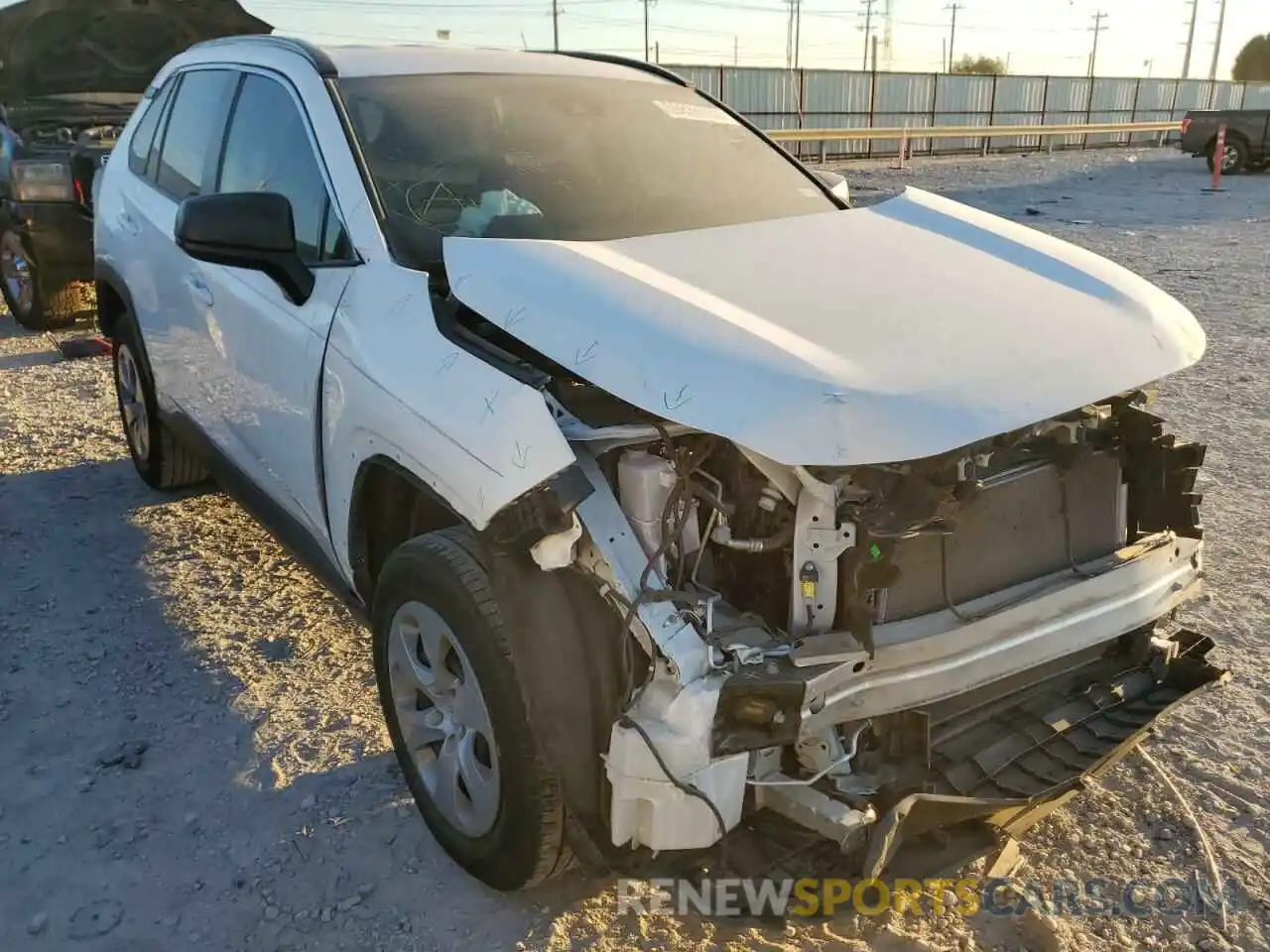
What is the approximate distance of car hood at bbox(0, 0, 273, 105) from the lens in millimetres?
8664

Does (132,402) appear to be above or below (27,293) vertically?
above

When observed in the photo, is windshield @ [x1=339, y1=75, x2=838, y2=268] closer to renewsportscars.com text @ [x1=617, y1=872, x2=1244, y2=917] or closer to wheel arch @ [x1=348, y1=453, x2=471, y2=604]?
wheel arch @ [x1=348, y1=453, x2=471, y2=604]

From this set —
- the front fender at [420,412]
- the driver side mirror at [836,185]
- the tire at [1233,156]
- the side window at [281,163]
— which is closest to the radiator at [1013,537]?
the front fender at [420,412]

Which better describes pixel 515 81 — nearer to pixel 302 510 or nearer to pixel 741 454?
pixel 302 510

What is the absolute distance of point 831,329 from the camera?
235cm

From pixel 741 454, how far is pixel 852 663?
0.50 meters

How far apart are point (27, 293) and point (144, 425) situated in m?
4.59

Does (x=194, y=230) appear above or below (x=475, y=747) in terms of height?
above

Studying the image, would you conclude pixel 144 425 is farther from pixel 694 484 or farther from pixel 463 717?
pixel 694 484

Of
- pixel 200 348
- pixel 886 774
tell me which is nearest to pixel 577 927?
pixel 886 774

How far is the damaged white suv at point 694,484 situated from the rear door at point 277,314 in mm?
19

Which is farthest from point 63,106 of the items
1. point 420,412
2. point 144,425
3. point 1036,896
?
point 1036,896

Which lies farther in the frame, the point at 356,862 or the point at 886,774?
the point at 356,862

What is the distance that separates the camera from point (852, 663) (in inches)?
84.4
